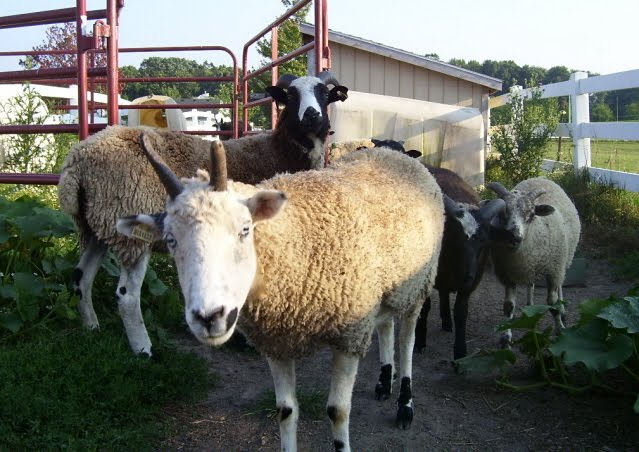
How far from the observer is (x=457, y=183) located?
246 inches

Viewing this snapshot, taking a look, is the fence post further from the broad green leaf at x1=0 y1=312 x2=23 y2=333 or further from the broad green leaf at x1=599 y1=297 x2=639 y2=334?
the broad green leaf at x1=0 y1=312 x2=23 y2=333

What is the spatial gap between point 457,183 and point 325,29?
1977mm

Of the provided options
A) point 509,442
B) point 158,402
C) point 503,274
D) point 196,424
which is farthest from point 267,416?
point 503,274

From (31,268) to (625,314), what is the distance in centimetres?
409

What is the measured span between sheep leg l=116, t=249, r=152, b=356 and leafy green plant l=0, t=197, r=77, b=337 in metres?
0.43

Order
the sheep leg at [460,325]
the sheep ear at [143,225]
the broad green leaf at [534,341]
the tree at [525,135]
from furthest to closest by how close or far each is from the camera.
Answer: the tree at [525,135] → the sheep leg at [460,325] → the broad green leaf at [534,341] → the sheep ear at [143,225]

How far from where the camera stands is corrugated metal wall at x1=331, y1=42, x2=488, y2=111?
1312 centimetres

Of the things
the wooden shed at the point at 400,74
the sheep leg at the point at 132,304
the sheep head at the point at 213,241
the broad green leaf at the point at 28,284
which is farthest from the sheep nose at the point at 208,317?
the wooden shed at the point at 400,74

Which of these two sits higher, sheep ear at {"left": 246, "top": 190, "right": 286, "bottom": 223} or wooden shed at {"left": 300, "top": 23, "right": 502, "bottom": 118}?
wooden shed at {"left": 300, "top": 23, "right": 502, "bottom": 118}

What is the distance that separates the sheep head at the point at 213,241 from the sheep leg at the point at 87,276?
2.03 m

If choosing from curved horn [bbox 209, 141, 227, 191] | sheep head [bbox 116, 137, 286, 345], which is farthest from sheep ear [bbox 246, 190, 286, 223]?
curved horn [bbox 209, 141, 227, 191]

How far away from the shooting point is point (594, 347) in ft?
11.7

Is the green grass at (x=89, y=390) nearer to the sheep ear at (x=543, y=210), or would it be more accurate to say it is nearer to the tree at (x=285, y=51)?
the sheep ear at (x=543, y=210)

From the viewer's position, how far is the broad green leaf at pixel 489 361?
3949 mm
